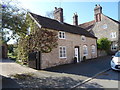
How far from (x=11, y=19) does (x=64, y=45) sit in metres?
9.46

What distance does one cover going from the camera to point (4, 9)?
24.5 feet

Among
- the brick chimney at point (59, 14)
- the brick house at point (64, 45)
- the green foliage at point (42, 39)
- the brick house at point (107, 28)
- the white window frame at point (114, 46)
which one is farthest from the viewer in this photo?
the white window frame at point (114, 46)

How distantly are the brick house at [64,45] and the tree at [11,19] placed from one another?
476 cm

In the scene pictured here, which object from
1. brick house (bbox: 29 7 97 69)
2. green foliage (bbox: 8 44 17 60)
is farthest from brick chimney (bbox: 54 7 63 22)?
green foliage (bbox: 8 44 17 60)

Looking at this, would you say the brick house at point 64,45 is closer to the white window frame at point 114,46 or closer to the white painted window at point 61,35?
the white painted window at point 61,35

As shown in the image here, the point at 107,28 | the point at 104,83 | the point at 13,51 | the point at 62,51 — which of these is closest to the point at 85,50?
the point at 62,51

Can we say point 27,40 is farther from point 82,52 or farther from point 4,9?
point 82,52

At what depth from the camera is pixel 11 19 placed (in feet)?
25.1

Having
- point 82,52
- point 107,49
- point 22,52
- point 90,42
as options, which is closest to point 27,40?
point 22,52

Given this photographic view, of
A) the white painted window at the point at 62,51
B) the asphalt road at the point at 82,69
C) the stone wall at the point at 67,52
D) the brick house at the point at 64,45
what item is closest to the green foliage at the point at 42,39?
the brick house at the point at 64,45

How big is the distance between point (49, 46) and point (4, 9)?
5927mm

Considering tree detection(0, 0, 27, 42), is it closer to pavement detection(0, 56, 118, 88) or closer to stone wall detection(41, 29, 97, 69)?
pavement detection(0, 56, 118, 88)

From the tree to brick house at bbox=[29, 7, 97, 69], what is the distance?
4756 millimetres

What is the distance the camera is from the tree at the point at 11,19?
293 inches
